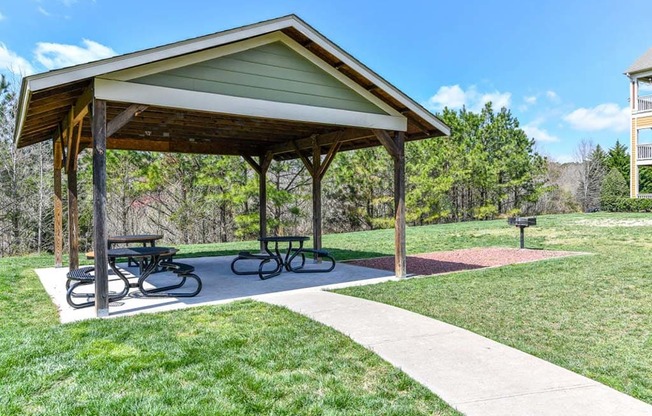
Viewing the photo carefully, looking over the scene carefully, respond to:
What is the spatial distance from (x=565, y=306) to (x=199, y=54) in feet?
17.6

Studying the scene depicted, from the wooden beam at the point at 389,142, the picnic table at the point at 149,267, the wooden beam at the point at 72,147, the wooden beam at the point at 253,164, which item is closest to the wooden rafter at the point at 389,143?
the wooden beam at the point at 389,142

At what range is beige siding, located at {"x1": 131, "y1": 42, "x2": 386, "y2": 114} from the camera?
540 cm

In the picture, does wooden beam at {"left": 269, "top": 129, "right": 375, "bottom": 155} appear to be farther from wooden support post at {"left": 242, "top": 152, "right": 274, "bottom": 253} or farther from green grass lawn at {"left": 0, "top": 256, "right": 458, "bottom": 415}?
green grass lawn at {"left": 0, "top": 256, "right": 458, "bottom": 415}

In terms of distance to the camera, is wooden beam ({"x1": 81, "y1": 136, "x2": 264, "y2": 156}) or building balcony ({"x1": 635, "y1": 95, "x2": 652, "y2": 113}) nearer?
wooden beam ({"x1": 81, "y1": 136, "x2": 264, "y2": 156})

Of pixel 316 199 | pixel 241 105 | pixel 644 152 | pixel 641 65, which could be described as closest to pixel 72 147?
pixel 241 105

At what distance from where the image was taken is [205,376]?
305cm

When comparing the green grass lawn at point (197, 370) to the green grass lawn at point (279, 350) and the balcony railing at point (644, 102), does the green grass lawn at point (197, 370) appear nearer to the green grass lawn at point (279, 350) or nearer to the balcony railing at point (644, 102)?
the green grass lawn at point (279, 350)

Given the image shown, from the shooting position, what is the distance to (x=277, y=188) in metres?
18.0

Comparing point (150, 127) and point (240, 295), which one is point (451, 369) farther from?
point (150, 127)

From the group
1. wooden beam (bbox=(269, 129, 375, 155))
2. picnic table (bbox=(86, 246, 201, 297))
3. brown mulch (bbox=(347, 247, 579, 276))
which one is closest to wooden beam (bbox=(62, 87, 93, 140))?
picnic table (bbox=(86, 246, 201, 297))

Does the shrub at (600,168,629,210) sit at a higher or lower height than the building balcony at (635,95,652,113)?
lower

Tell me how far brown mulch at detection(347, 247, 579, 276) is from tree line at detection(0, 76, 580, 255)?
8.22 metres

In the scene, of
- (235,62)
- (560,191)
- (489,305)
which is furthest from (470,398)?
(560,191)

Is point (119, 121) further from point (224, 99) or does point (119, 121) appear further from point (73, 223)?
point (73, 223)
